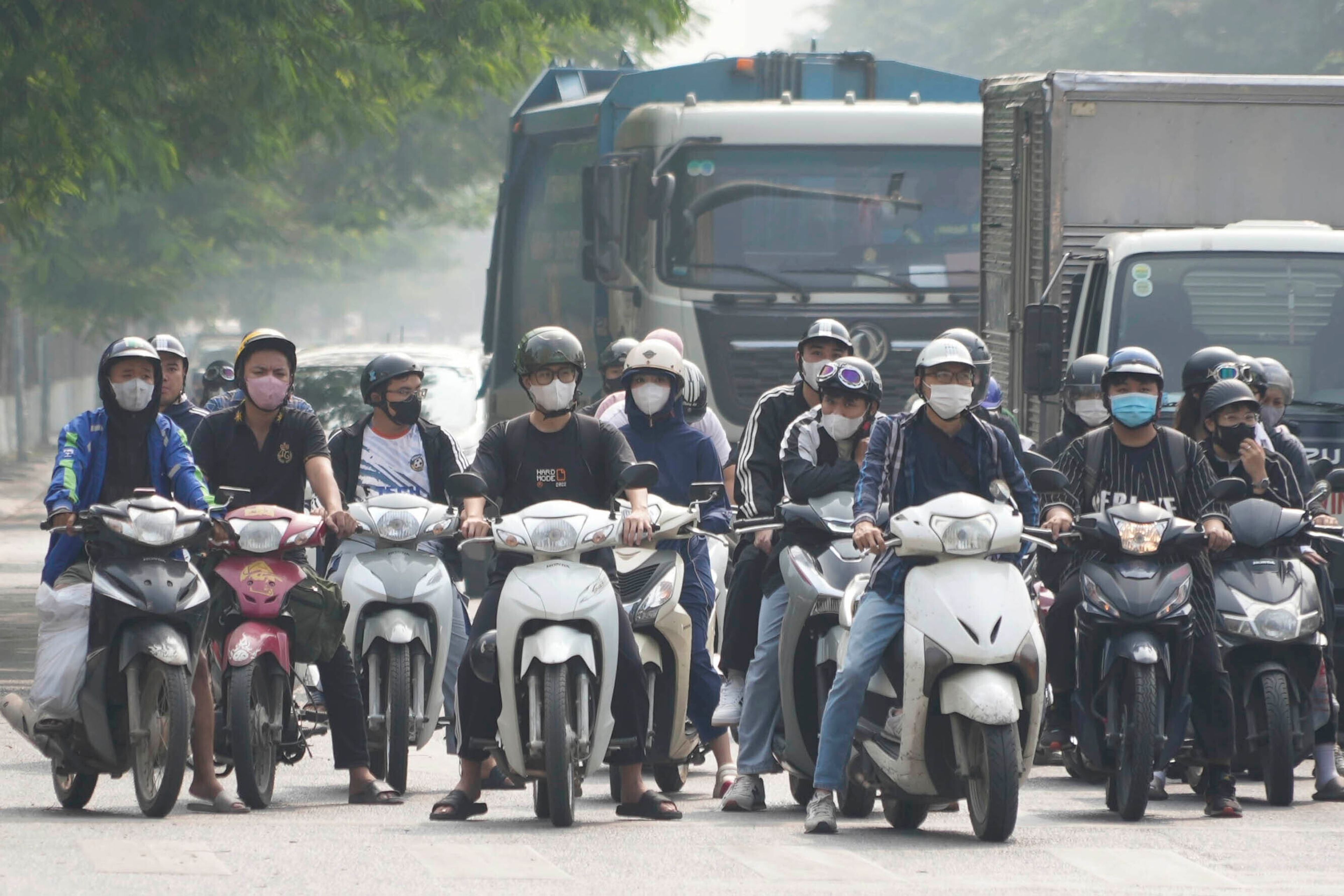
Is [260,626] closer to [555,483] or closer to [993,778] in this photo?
[555,483]

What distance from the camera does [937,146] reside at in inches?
680

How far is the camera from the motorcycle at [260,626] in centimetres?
829

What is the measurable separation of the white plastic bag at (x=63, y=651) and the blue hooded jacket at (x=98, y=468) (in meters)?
0.16

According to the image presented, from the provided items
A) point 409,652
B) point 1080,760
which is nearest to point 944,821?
point 1080,760

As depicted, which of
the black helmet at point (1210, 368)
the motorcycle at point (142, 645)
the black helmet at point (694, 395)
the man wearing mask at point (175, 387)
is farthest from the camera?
the man wearing mask at point (175, 387)

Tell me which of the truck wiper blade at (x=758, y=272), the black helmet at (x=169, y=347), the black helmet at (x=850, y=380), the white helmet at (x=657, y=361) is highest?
the truck wiper blade at (x=758, y=272)

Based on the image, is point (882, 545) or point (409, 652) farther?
point (409, 652)

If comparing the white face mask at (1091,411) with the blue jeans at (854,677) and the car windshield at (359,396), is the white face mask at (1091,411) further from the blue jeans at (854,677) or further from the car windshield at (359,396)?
the car windshield at (359,396)

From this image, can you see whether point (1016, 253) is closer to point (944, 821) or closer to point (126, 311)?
point (944, 821)

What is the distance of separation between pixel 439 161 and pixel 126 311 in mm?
5642

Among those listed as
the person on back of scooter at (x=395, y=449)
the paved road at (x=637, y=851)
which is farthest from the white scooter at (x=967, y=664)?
the person on back of scooter at (x=395, y=449)

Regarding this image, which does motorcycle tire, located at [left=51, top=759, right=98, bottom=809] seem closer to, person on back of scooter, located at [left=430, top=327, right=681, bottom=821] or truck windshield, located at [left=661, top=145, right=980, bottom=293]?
person on back of scooter, located at [left=430, top=327, right=681, bottom=821]

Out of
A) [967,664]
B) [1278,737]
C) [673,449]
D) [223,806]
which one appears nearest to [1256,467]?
[1278,737]

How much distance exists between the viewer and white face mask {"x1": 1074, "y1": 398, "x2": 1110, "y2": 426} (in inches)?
410
